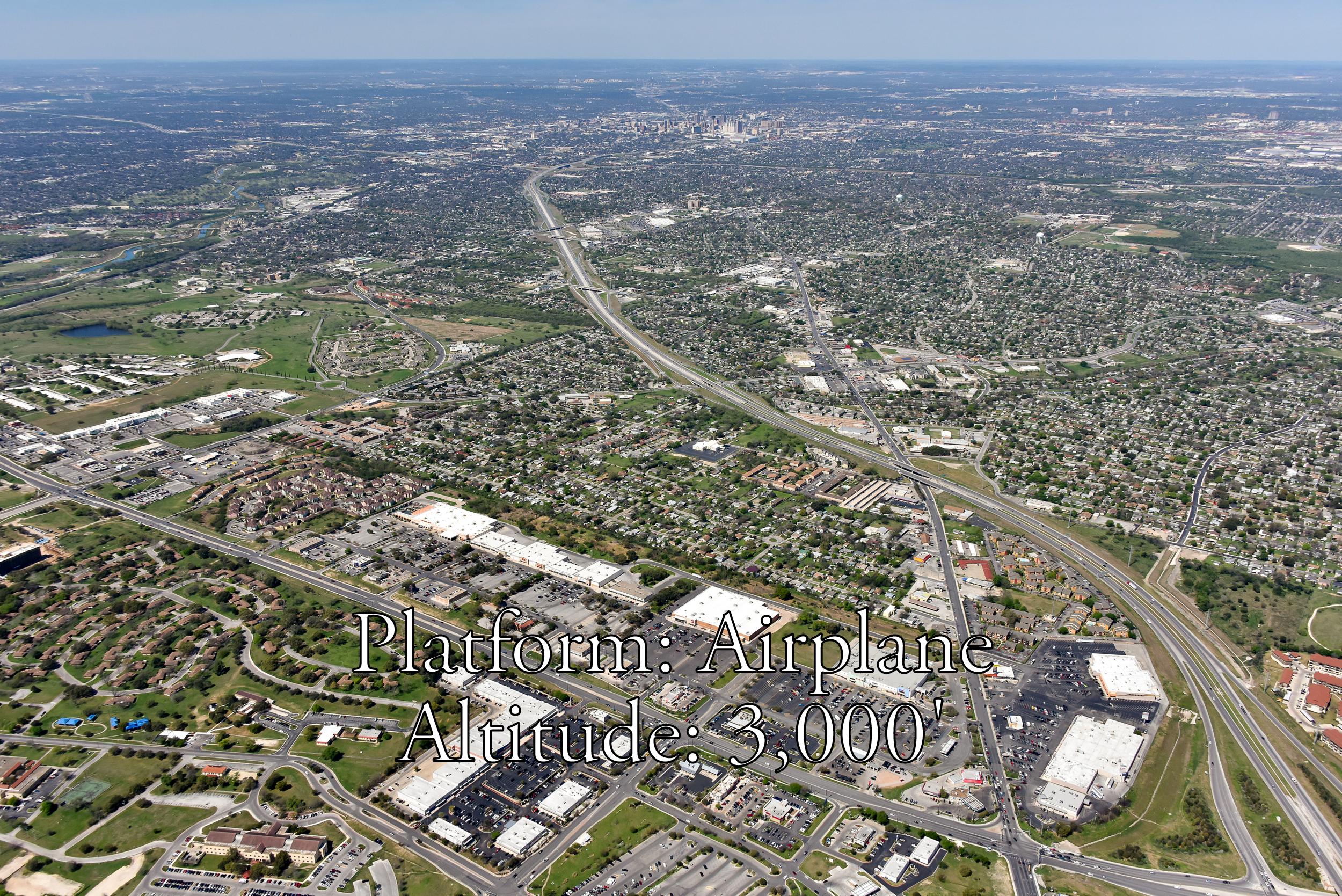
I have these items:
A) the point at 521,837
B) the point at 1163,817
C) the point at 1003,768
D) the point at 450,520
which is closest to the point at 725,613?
the point at 1003,768

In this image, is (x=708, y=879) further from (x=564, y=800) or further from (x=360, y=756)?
(x=360, y=756)

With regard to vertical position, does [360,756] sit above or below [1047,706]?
below

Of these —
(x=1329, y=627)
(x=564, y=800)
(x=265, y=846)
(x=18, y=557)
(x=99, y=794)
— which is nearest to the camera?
(x=265, y=846)

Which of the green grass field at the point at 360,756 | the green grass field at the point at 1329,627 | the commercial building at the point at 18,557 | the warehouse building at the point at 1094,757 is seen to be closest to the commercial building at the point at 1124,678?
the warehouse building at the point at 1094,757

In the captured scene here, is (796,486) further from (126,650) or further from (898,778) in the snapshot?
(126,650)

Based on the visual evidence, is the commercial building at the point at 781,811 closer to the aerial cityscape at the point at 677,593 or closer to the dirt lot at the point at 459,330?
the aerial cityscape at the point at 677,593

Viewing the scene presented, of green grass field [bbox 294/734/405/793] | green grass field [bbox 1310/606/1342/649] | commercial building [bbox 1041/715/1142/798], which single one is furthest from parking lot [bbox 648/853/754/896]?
green grass field [bbox 1310/606/1342/649]

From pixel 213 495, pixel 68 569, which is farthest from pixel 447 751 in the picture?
pixel 213 495
